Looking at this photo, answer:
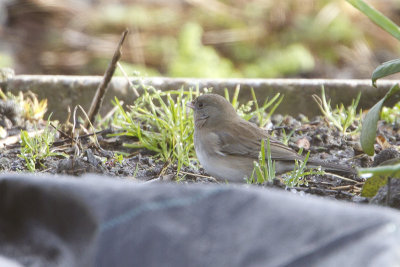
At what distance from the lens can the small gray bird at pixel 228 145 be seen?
2874 millimetres

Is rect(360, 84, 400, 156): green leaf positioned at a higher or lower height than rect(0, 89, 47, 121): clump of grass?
higher

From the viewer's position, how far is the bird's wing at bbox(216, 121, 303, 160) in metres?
2.91

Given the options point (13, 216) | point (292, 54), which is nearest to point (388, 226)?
point (13, 216)

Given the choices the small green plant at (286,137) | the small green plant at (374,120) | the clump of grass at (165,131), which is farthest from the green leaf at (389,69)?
the clump of grass at (165,131)

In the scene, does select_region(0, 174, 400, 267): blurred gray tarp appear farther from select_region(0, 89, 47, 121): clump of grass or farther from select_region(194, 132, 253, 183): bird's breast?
select_region(0, 89, 47, 121): clump of grass

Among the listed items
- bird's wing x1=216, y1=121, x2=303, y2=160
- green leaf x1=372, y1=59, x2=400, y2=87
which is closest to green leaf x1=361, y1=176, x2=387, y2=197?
green leaf x1=372, y1=59, x2=400, y2=87

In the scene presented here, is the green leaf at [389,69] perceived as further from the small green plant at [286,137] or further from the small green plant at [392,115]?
the small green plant at [392,115]

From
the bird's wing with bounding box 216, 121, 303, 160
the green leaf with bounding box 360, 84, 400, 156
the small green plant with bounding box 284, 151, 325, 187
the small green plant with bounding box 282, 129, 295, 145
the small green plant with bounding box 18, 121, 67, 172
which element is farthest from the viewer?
the small green plant with bounding box 282, 129, 295, 145

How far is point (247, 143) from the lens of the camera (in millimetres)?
3051

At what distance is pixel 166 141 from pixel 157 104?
31.6 inches

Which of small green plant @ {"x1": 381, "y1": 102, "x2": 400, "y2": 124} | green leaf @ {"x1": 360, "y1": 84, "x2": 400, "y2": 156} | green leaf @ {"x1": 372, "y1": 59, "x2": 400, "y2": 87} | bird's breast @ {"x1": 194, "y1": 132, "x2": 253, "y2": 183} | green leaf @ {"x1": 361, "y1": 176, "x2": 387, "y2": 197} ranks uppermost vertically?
green leaf @ {"x1": 372, "y1": 59, "x2": 400, "y2": 87}

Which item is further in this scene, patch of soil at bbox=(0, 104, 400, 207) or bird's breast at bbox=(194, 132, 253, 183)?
bird's breast at bbox=(194, 132, 253, 183)

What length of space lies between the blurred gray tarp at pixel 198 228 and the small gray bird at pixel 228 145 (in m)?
1.49

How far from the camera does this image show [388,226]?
48.3 inches
